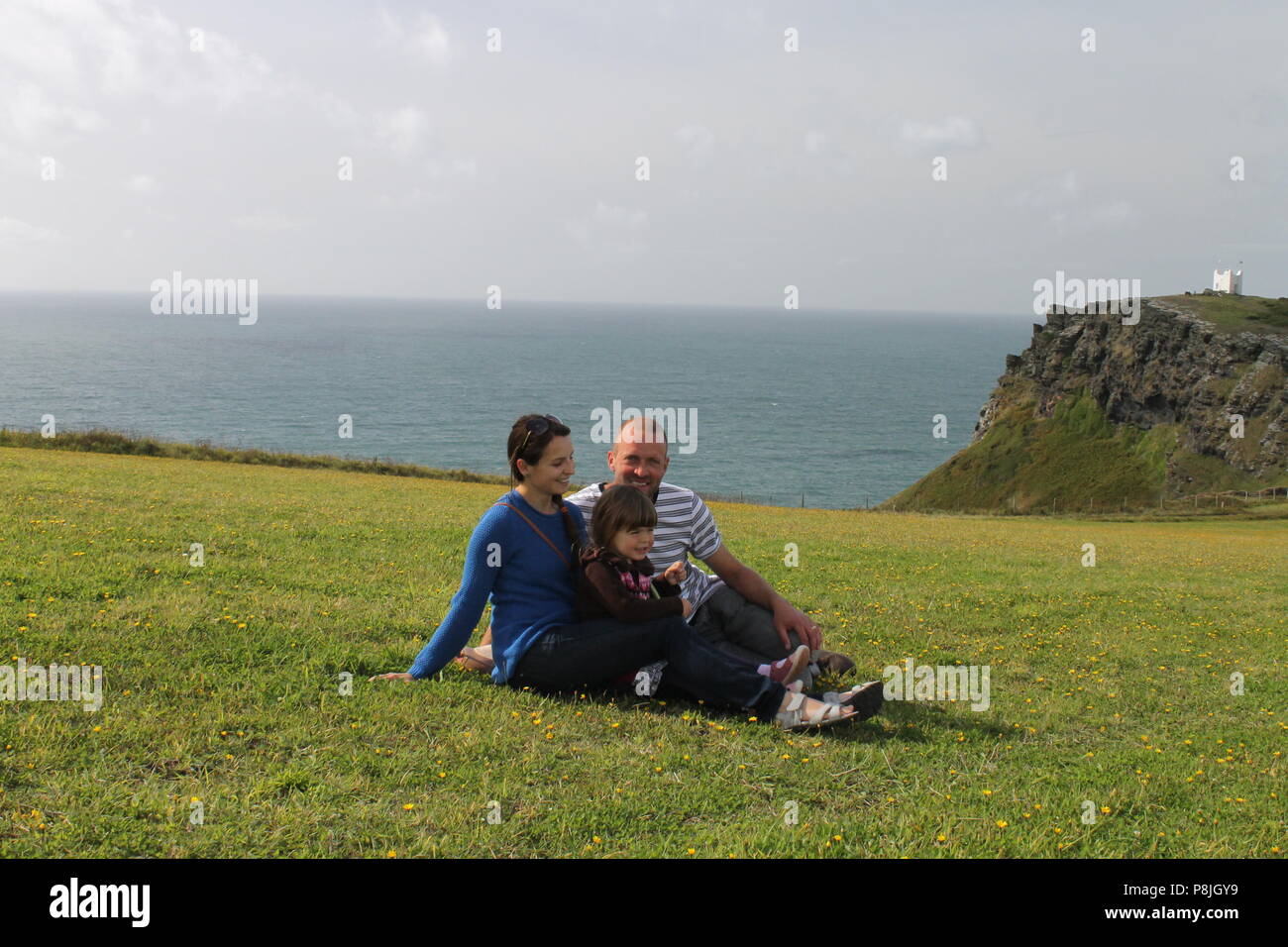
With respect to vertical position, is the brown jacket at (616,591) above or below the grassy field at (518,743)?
above

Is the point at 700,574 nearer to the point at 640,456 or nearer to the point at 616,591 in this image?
the point at 640,456

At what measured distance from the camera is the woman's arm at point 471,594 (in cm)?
762

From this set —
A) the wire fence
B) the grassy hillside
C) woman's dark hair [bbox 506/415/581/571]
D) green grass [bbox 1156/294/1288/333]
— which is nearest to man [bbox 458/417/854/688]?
woman's dark hair [bbox 506/415/581/571]

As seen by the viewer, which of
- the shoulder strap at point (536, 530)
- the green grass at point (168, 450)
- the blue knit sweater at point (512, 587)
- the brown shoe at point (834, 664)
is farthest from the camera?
the green grass at point (168, 450)

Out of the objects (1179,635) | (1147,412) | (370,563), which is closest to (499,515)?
(370,563)

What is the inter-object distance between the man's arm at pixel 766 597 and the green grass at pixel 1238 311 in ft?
427

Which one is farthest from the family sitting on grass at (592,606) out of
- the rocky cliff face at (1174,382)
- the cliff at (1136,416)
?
the rocky cliff face at (1174,382)

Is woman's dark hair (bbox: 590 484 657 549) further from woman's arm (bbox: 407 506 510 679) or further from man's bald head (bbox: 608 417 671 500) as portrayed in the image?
woman's arm (bbox: 407 506 510 679)

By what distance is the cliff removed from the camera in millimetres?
106938

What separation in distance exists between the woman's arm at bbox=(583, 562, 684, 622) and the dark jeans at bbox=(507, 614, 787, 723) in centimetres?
11

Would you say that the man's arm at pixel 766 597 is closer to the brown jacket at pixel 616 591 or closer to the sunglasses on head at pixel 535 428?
the brown jacket at pixel 616 591

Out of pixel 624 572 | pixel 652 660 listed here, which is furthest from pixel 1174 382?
pixel 624 572
